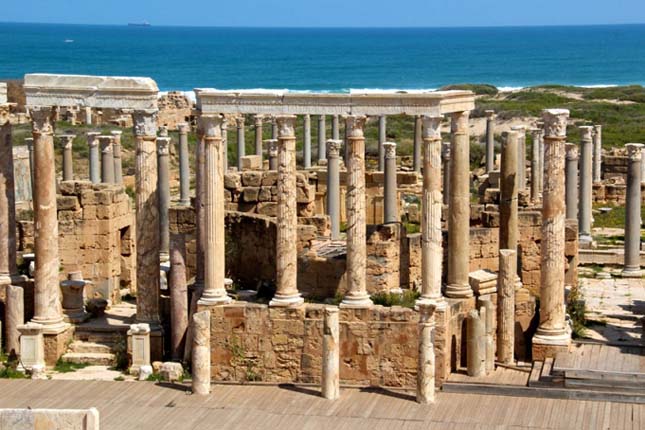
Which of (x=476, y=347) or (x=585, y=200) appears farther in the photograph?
(x=585, y=200)

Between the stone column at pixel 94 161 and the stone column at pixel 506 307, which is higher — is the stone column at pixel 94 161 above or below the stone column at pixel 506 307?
above

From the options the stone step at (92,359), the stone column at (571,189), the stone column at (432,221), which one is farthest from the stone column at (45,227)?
the stone column at (571,189)

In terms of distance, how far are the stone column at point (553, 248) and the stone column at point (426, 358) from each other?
9.01 feet

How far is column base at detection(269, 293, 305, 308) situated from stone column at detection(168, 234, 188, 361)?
1735 millimetres

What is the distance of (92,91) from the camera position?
2612cm

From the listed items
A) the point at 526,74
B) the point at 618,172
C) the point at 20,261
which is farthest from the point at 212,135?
the point at 526,74

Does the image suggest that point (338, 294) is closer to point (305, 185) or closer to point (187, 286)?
point (187, 286)

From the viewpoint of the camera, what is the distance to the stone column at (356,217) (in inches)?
1005

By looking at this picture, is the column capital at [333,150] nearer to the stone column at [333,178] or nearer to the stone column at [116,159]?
the stone column at [333,178]

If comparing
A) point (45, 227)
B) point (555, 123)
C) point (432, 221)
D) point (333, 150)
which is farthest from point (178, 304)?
point (333, 150)

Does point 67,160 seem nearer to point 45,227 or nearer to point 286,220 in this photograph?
point 45,227

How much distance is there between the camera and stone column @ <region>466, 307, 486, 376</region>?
2469 centimetres

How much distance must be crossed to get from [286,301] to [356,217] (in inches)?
73.5

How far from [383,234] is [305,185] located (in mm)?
6102
